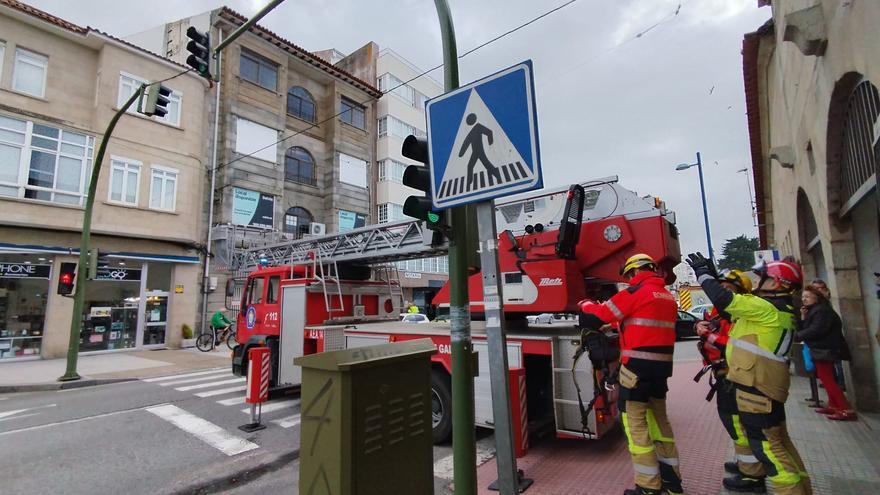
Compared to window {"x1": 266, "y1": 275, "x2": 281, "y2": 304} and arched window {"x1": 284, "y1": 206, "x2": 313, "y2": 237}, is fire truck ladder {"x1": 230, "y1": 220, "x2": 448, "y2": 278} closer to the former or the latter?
window {"x1": 266, "y1": 275, "x2": 281, "y2": 304}

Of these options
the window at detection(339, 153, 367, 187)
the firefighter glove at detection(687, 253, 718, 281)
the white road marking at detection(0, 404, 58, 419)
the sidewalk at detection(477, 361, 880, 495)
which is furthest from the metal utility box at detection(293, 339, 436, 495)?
the window at detection(339, 153, 367, 187)

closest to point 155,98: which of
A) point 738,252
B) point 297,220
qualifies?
point 297,220

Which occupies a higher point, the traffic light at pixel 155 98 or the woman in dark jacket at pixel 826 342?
the traffic light at pixel 155 98

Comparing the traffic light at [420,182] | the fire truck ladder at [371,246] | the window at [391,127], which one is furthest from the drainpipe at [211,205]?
the traffic light at [420,182]

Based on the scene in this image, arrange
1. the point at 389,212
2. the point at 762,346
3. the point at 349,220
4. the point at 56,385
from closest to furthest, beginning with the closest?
the point at 762,346
the point at 56,385
the point at 349,220
the point at 389,212

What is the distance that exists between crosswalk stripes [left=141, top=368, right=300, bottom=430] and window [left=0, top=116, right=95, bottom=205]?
26.9 ft

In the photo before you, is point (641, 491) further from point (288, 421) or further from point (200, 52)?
point (200, 52)

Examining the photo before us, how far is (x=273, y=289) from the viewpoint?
28.4ft

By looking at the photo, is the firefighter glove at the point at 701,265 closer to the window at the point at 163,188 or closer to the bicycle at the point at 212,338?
the bicycle at the point at 212,338

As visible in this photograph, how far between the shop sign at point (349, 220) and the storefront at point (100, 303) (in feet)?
28.0

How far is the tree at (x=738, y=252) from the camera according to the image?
57.8 m

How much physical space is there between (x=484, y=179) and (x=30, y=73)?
19050 mm

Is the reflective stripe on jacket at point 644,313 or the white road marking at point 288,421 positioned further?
the white road marking at point 288,421

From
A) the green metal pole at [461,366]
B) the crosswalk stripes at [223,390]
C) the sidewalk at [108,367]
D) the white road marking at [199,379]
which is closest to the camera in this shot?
the green metal pole at [461,366]
